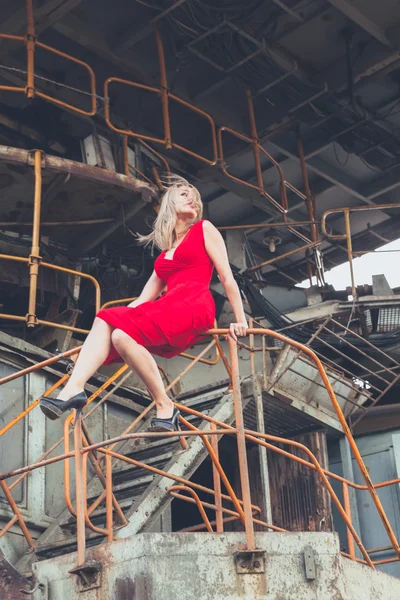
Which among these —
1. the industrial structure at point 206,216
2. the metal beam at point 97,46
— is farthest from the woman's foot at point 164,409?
the metal beam at point 97,46

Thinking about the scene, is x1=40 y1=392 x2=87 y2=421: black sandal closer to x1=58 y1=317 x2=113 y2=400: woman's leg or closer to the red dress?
x1=58 y1=317 x2=113 y2=400: woman's leg

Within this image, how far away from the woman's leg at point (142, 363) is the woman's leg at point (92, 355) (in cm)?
7

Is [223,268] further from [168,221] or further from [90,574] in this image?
[90,574]

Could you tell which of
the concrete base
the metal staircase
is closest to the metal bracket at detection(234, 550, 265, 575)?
the concrete base

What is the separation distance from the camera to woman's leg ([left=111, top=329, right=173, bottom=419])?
7582 mm

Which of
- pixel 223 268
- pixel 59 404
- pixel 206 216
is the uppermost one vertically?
pixel 206 216

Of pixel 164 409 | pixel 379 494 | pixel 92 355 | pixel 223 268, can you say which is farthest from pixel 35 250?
pixel 379 494

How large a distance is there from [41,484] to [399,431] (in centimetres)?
501

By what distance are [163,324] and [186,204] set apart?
3.59 ft

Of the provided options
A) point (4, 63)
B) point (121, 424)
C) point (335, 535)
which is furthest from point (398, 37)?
point (335, 535)

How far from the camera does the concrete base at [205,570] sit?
269 inches

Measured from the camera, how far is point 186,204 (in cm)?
832

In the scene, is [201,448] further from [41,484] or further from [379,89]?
[379,89]

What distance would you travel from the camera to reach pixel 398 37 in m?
15.4
